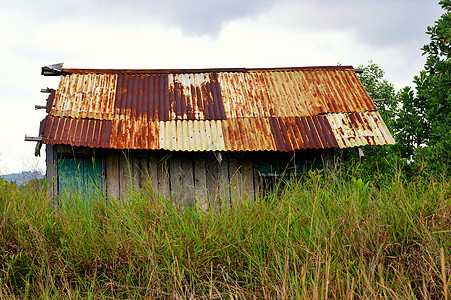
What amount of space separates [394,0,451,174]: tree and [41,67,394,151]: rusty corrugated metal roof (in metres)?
0.84

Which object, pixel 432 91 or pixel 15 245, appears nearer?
pixel 15 245

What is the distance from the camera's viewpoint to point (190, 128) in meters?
7.98

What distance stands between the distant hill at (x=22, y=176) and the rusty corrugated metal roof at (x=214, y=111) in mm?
2060

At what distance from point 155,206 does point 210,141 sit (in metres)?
4.09

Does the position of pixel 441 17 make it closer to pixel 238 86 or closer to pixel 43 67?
pixel 238 86

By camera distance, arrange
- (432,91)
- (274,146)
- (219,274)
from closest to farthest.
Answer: (219,274)
(432,91)
(274,146)

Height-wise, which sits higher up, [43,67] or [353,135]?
[43,67]

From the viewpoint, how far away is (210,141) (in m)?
7.69

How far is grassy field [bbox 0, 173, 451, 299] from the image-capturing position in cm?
302

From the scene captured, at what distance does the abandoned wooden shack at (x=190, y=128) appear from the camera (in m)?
7.63

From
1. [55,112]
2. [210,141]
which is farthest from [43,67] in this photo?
[210,141]

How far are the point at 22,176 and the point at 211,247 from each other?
125 inches

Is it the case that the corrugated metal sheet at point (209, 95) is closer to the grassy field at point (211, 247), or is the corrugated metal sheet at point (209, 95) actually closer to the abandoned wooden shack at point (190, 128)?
the abandoned wooden shack at point (190, 128)

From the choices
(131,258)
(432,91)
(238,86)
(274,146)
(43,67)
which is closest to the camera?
(131,258)
